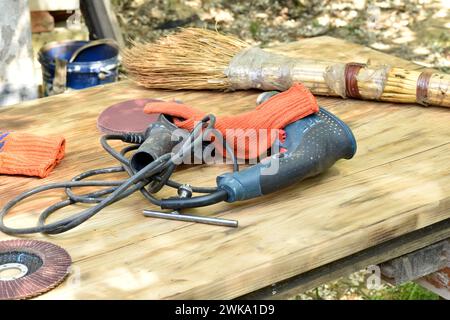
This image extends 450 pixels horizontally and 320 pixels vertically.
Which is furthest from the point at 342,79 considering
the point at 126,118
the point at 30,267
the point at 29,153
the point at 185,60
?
the point at 30,267

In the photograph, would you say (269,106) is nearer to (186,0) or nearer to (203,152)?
(203,152)

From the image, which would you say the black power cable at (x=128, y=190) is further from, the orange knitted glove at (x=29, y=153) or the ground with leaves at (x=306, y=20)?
the ground with leaves at (x=306, y=20)

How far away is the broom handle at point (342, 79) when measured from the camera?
2.22 metres

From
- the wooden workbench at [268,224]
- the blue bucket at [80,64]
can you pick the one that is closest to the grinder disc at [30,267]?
the wooden workbench at [268,224]

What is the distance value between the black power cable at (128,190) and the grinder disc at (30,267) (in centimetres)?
6

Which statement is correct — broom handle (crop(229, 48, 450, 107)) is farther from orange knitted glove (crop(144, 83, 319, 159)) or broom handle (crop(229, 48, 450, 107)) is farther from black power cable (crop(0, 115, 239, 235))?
black power cable (crop(0, 115, 239, 235))

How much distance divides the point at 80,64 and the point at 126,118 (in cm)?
148

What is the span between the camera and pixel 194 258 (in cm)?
150

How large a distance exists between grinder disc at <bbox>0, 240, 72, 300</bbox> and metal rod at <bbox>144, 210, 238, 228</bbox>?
0.21 m

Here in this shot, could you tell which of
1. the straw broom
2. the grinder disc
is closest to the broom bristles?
the straw broom

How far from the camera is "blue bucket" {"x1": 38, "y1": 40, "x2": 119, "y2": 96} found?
3.49m

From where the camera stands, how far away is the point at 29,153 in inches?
73.3

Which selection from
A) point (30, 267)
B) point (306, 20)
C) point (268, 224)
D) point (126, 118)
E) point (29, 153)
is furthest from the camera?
point (306, 20)

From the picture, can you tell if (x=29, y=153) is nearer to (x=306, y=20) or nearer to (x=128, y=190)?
(x=128, y=190)
